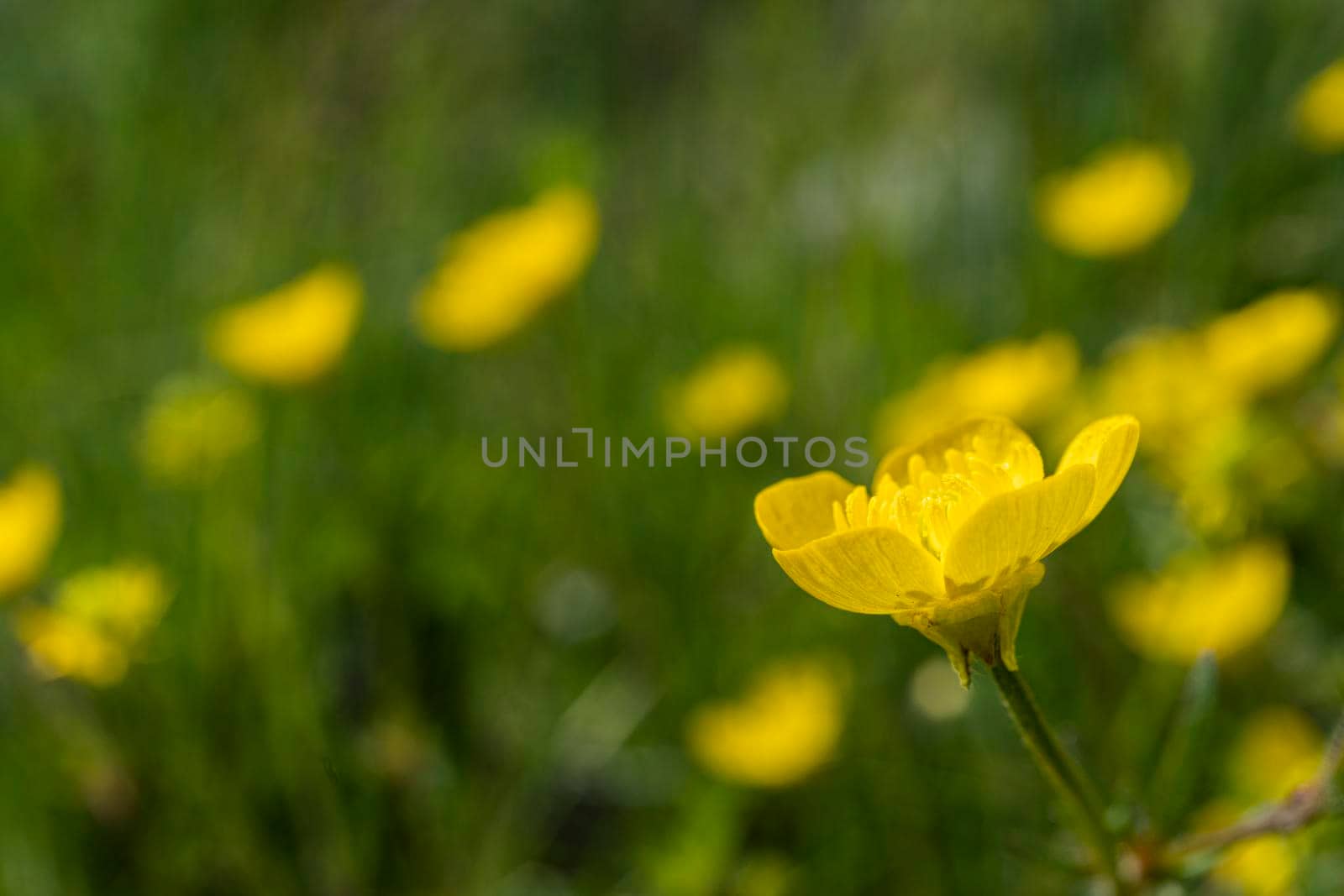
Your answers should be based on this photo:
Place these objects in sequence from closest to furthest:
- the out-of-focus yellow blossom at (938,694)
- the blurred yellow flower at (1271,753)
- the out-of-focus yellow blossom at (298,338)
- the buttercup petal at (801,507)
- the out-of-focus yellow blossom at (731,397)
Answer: the buttercup petal at (801,507) < the blurred yellow flower at (1271,753) < the out-of-focus yellow blossom at (938,694) < the out-of-focus yellow blossom at (298,338) < the out-of-focus yellow blossom at (731,397)

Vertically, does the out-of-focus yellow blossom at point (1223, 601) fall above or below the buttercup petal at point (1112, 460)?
below

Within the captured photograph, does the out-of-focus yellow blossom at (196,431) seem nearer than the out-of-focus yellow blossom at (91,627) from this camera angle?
No

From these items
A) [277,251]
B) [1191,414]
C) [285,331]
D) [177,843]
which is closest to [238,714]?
[177,843]

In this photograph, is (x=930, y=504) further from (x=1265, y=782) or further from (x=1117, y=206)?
(x=1117, y=206)

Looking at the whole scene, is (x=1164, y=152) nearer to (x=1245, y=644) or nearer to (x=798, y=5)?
(x=798, y=5)

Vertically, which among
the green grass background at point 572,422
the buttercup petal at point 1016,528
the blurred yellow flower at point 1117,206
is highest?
the buttercup petal at point 1016,528

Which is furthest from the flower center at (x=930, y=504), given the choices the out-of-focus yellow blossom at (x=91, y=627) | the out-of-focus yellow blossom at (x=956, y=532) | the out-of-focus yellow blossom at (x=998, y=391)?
the out-of-focus yellow blossom at (x=91, y=627)

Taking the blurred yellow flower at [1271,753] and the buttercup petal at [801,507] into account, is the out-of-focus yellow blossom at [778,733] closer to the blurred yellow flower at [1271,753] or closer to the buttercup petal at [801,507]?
the blurred yellow flower at [1271,753]

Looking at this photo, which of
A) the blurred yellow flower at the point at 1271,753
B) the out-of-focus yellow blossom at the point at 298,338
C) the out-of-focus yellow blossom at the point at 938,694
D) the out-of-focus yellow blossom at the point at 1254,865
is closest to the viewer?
the out-of-focus yellow blossom at the point at 1254,865

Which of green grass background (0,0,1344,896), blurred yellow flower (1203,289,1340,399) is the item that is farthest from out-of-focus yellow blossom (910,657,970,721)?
blurred yellow flower (1203,289,1340,399)
